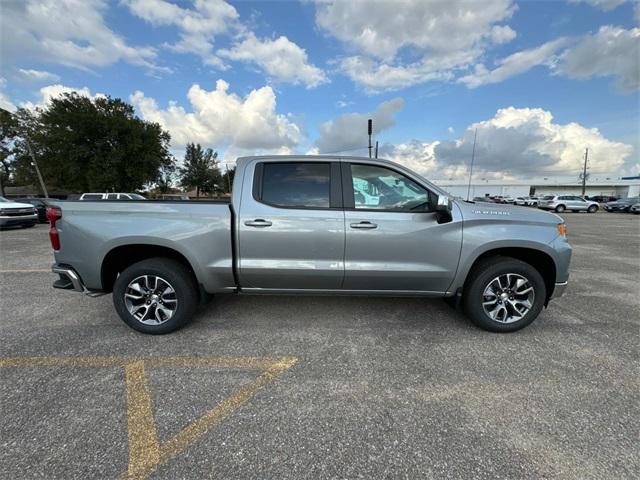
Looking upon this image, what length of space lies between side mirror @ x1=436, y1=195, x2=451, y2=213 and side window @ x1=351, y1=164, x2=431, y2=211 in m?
0.12

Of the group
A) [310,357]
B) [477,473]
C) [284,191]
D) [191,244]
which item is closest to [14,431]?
[191,244]

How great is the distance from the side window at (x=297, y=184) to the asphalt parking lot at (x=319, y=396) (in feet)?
4.65

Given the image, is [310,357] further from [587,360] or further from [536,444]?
[587,360]

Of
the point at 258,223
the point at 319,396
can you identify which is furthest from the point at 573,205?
the point at 319,396

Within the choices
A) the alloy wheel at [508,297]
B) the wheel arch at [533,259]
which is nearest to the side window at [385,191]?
the wheel arch at [533,259]

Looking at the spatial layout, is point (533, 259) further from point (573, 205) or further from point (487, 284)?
point (573, 205)

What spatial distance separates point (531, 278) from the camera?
10.6 feet

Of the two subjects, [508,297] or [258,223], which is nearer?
[258,223]

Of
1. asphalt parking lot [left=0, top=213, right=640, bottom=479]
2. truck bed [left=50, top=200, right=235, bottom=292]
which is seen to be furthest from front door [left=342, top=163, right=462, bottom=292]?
truck bed [left=50, top=200, right=235, bottom=292]

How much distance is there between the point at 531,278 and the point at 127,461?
3.75 m

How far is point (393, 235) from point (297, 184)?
1.14 m

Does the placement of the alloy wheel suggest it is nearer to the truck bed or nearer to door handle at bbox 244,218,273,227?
door handle at bbox 244,218,273,227

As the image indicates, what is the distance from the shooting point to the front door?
3.12m

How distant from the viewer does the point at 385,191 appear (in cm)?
323
